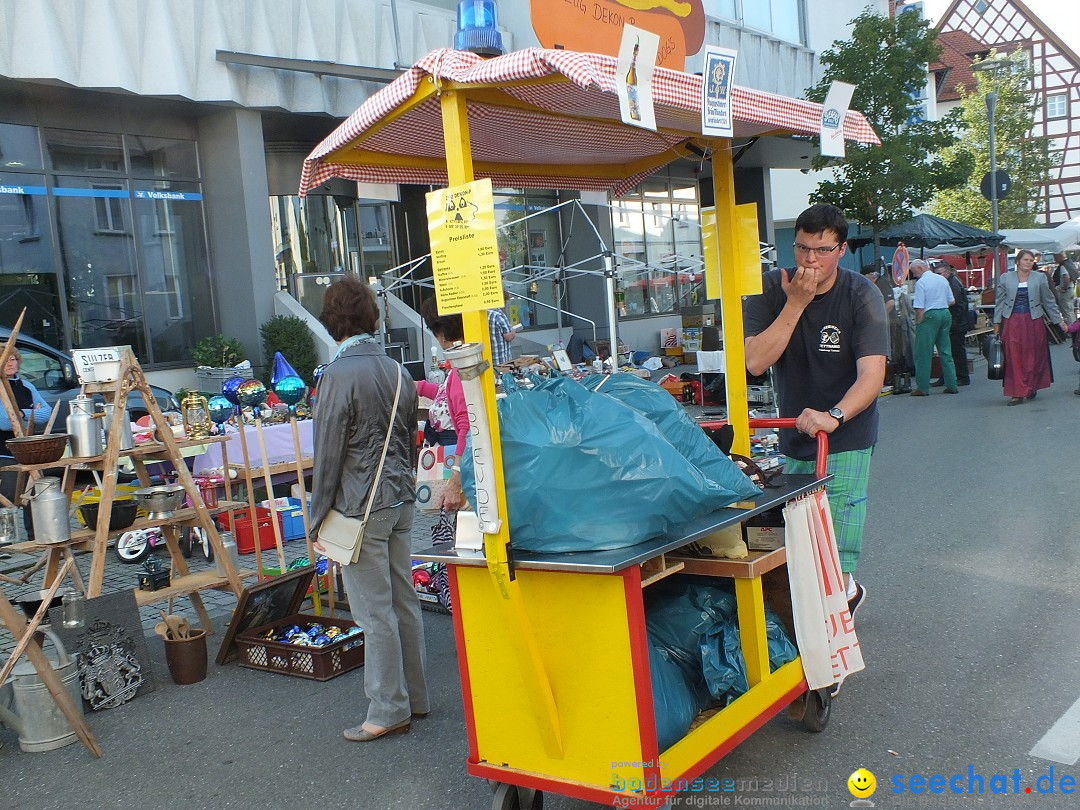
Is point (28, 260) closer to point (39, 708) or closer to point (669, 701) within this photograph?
point (39, 708)

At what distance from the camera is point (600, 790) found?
114 inches

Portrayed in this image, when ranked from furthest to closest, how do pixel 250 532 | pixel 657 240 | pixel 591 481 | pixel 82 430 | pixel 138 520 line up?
1. pixel 657 240
2. pixel 250 532
3. pixel 138 520
4. pixel 82 430
5. pixel 591 481

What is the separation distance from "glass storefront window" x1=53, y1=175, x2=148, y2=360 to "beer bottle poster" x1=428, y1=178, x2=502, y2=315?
1101cm

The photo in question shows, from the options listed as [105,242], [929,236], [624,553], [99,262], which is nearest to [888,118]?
[929,236]

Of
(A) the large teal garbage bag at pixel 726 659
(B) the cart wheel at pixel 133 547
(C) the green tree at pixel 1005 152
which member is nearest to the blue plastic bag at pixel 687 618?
(A) the large teal garbage bag at pixel 726 659

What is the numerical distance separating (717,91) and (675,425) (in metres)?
1.15

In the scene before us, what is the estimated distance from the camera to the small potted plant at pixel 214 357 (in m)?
12.9

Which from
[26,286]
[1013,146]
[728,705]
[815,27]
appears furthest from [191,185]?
[1013,146]

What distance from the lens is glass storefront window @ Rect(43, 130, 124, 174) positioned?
1245 centimetres

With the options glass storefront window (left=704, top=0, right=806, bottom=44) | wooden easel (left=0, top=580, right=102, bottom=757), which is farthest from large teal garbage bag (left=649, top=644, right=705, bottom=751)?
glass storefront window (left=704, top=0, right=806, bottom=44)

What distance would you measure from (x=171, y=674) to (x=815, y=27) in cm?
2365

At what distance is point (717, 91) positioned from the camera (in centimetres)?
332

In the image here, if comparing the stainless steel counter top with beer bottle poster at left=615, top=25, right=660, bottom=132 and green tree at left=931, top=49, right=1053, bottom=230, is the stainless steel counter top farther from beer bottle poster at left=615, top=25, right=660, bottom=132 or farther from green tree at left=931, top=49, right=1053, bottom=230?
green tree at left=931, top=49, right=1053, bottom=230

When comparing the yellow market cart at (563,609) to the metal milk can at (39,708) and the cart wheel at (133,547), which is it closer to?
the metal milk can at (39,708)
